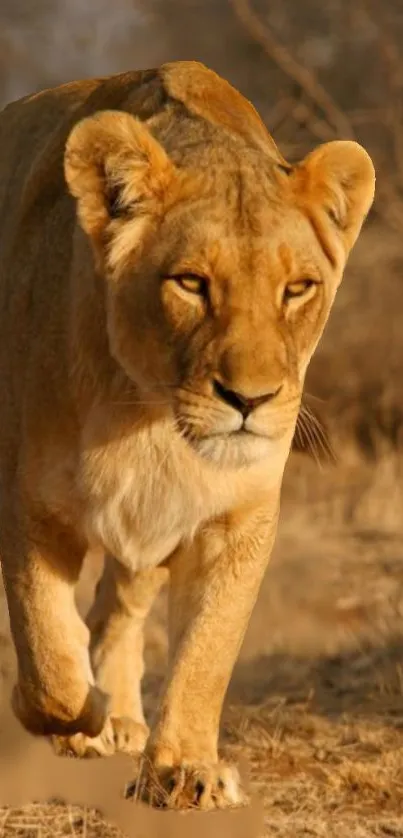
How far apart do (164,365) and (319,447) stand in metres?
1.64

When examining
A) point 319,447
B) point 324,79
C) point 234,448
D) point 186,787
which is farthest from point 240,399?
point 324,79

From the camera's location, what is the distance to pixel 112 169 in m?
3.86

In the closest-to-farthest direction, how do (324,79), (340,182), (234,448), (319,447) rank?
(234,448)
(340,182)
(319,447)
(324,79)

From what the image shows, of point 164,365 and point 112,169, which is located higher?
point 112,169

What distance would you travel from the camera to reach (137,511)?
410 cm

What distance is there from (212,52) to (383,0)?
75.1 inches

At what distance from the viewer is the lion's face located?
143 inches

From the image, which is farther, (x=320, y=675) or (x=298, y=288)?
(x=320, y=675)

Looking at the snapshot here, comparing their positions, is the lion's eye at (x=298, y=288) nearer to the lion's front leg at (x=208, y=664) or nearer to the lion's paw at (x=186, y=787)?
the lion's front leg at (x=208, y=664)

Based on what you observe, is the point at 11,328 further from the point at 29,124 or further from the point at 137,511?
the point at 29,124

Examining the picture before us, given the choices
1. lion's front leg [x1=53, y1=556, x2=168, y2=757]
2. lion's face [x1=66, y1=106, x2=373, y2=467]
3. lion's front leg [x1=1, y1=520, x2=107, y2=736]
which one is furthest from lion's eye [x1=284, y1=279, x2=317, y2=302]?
lion's front leg [x1=53, y1=556, x2=168, y2=757]

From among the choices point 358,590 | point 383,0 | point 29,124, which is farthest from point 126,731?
point 383,0

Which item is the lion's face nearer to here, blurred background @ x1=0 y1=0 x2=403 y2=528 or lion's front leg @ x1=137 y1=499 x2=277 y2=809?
lion's front leg @ x1=137 y1=499 x2=277 y2=809

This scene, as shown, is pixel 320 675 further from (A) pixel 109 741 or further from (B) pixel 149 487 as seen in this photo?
(B) pixel 149 487
